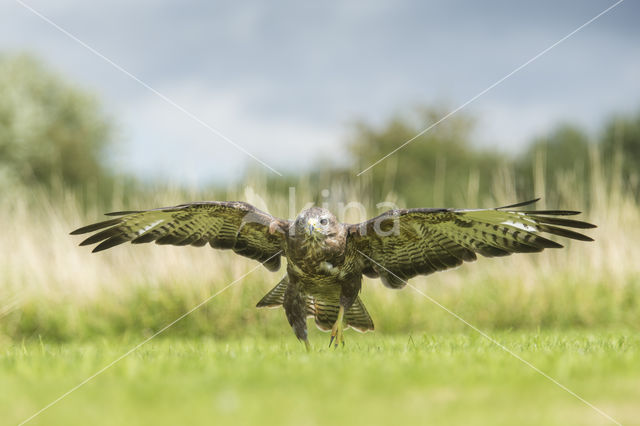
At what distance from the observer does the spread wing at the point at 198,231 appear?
6.15m

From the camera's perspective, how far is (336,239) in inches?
214

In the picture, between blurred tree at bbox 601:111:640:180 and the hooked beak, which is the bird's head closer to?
the hooked beak

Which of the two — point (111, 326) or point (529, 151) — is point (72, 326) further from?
point (529, 151)

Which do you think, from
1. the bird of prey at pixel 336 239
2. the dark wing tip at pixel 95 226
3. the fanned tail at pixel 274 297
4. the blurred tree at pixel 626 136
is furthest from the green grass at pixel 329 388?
the blurred tree at pixel 626 136

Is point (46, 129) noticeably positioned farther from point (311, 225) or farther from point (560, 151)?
point (311, 225)

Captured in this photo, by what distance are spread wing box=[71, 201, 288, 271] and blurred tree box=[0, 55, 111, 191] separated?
24.4m

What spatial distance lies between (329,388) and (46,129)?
34.4 metres

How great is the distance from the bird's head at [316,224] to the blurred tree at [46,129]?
1025 inches

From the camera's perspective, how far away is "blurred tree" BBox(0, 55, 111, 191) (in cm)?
3006

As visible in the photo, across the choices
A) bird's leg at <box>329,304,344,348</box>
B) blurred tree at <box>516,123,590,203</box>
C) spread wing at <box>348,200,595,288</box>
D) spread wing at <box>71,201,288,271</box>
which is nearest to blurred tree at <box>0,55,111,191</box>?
blurred tree at <box>516,123,590,203</box>

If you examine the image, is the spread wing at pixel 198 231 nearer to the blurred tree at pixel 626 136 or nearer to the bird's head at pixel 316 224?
the bird's head at pixel 316 224

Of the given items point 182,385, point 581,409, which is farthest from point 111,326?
point 581,409

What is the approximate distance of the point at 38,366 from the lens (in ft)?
15.1

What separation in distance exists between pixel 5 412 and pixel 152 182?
832cm
